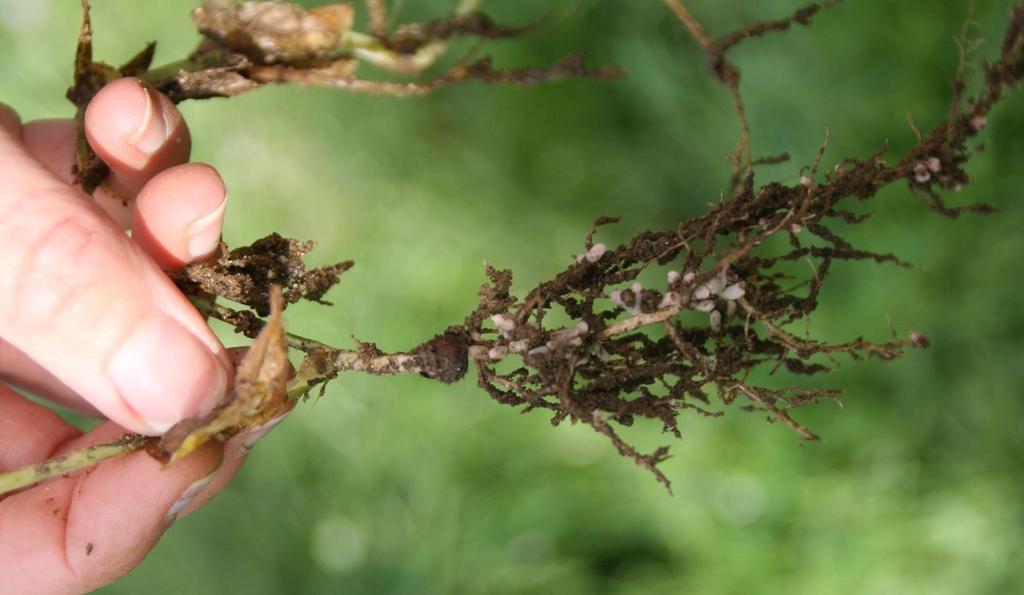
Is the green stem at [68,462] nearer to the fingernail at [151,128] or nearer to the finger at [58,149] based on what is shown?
the fingernail at [151,128]

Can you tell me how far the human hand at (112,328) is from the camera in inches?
33.6

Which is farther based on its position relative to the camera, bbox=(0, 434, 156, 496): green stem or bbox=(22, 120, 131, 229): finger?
bbox=(22, 120, 131, 229): finger

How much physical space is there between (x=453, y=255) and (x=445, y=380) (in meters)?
1.15

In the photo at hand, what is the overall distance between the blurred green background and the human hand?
33.6 inches

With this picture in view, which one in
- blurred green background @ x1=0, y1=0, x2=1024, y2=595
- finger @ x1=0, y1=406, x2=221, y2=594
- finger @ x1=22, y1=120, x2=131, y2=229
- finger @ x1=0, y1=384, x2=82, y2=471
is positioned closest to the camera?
finger @ x1=0, y1=406, x2=221, y2=594

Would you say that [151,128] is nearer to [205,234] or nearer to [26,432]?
[205,234]

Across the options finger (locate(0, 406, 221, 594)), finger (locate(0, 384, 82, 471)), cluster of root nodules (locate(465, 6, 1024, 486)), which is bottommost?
finger (locate(0, 384, 82, 471))

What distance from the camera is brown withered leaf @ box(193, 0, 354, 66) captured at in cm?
113

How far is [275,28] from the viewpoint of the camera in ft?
3.75

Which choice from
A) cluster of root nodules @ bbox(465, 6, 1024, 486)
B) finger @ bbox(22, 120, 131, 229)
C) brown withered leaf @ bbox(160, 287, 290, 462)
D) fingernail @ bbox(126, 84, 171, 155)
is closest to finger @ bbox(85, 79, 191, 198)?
fingernail @ bbox(126, 84, 171, 155)

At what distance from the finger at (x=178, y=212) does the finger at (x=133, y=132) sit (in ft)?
0.30

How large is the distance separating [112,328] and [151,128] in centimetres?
32

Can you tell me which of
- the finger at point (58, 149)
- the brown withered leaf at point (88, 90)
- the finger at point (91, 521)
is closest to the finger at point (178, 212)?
the brown withered leaf at point (88, 90)

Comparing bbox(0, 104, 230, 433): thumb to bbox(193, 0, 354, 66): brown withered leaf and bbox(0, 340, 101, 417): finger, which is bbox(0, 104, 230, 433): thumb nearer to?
bbox(193, 0, 354, 66): brown withered leaf
